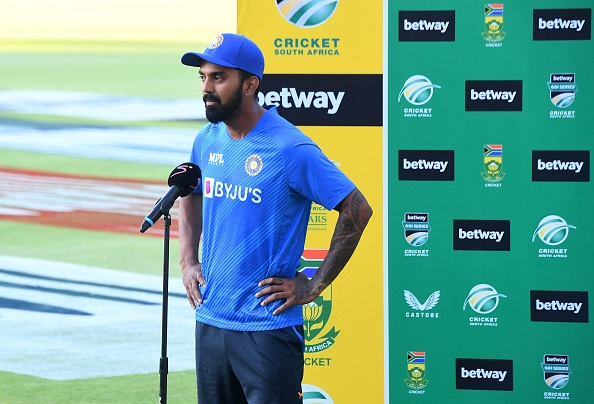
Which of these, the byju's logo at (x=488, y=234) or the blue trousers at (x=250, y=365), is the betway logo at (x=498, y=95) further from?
the blue trousers at (x=250, y=365)

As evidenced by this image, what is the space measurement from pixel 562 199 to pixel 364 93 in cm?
116

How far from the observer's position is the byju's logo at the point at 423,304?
5.53 m

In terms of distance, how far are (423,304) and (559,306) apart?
27.6 inches

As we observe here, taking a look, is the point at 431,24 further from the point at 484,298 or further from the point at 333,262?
the point at 333,262

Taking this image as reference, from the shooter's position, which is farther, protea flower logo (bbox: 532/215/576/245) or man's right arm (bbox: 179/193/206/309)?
protea flower logo (bbox: 532/215/576/245)

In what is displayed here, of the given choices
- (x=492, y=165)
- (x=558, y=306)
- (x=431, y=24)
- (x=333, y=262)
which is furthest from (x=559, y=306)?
(x=333, y=262)

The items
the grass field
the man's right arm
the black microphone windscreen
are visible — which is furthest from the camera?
the grass field

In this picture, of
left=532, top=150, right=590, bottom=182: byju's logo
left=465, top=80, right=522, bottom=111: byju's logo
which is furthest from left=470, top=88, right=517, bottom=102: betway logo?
left=532, top=150, right=590, bottom=182: byju's logo

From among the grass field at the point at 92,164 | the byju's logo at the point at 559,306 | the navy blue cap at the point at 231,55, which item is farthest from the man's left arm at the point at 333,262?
the grass field at the point at 92,164

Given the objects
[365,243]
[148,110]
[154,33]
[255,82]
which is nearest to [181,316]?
[365,243]

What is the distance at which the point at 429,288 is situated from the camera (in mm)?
5523

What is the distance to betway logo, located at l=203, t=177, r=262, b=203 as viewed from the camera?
3.99 m

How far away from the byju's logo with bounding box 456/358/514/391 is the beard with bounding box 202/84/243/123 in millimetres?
2240

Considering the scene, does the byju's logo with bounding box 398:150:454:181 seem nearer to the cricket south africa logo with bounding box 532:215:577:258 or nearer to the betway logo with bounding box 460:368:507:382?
the cricket south africa logo with bounding box 532:215:577:258
